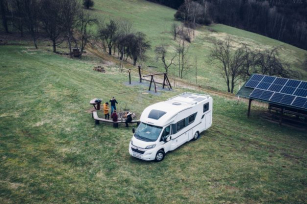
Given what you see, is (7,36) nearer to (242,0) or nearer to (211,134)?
(211,134)

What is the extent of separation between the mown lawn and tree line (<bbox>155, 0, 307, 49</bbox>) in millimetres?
91330

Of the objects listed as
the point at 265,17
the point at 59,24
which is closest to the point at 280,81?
the point at 59,24

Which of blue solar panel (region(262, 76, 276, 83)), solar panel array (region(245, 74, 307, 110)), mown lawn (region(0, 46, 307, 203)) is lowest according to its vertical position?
mown lawn (region(0, 46, 307, 203))

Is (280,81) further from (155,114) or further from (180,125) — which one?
(155,114)

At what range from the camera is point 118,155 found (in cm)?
1677

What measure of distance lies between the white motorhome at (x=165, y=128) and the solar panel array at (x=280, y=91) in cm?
739

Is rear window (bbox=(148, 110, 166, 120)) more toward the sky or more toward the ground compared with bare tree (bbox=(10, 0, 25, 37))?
more toward the ground

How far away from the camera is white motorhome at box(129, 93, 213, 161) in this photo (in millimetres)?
15859

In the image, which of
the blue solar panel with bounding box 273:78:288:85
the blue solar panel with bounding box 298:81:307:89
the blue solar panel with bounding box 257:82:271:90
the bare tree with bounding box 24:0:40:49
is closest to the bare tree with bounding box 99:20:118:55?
the bare tree with bounding box 24:0:40:49

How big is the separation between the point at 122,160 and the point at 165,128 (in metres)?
3.41

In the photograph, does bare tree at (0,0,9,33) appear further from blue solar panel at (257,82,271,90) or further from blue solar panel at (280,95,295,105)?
blue solar panel at (280,95,295,105)

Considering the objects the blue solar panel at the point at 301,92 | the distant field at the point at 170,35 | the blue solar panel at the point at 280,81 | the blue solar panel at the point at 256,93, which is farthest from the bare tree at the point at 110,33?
the blue solar panel at the point at 301,92

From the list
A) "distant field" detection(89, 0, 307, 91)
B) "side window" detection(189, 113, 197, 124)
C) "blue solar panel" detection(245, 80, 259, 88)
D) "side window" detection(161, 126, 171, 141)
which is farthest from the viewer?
"distant field" detection(89, 0, 307, 91)

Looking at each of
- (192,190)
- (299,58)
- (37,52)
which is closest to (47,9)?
(37,52)
